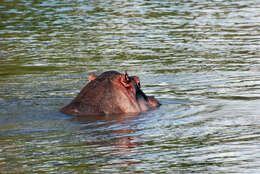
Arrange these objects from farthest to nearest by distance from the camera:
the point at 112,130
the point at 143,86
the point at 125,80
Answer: the point at 143,86
the point at 125,80
the point at 112,130

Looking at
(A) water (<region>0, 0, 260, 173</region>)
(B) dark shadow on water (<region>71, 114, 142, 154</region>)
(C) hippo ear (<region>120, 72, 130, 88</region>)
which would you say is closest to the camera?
(A) water (<region>0, 0, 260, 173</region>)

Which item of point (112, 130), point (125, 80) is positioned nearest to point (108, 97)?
point (125, 80)

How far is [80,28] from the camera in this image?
21250mm

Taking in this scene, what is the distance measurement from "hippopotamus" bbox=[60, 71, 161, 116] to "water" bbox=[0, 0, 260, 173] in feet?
0.54

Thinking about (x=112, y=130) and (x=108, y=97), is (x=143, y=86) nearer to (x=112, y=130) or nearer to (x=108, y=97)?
(x=108, y=97)

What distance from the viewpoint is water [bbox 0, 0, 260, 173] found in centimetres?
660

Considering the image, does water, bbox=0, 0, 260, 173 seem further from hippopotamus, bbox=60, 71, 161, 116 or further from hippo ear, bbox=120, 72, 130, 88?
hippo ear, bbox=120, 72, 130, 88

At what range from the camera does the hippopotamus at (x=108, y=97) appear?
8812 mm

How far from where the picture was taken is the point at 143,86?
38.7 ft

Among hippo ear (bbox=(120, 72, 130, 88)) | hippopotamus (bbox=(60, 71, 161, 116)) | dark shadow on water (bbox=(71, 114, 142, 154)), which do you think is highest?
hippo ear (bbox=(120, 72, 130, 88))

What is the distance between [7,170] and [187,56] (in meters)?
9.60

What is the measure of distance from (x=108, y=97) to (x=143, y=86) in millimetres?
3014

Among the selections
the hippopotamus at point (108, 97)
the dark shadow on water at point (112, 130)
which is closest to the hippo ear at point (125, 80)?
the hippopotamus at point (108, 97)

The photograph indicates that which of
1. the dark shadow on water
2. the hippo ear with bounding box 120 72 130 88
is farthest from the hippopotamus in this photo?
the dark shadow on water
